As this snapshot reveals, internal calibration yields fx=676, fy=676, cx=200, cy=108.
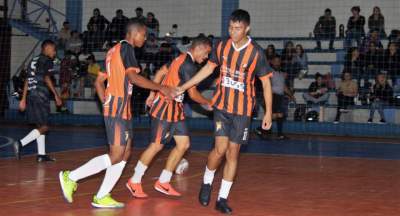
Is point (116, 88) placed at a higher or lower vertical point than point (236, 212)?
higher

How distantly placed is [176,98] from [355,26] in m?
15.6

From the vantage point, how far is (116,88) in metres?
7.66

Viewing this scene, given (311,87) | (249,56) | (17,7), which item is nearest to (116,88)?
(249,56)

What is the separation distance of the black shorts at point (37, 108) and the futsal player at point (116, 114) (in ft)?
14.8

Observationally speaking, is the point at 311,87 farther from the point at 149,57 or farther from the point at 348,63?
the point at 149,57

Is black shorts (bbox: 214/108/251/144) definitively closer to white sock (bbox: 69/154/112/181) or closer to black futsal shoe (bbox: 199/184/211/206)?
black futsal shoe (bbox: 199/184/211/206)

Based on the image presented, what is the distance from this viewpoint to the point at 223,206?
7418mm

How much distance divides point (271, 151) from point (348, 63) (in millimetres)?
8341

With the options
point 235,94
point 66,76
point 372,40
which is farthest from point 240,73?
point 66,76

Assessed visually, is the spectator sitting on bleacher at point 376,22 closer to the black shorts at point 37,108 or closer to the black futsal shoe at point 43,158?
the black shorts at point 37,108

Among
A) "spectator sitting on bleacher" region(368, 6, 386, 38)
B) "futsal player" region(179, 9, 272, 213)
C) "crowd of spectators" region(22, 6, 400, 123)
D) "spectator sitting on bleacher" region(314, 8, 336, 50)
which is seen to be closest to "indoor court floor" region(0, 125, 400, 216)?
"futsal player" region(179, 9, 272, 213)

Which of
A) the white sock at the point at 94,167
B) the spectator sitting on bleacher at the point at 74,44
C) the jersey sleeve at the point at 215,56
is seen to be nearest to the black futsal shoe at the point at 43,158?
the white sock at the point at 94,167

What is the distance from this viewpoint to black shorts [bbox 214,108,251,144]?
7555 millimetres

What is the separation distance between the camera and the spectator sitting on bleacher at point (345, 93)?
21.1 m
